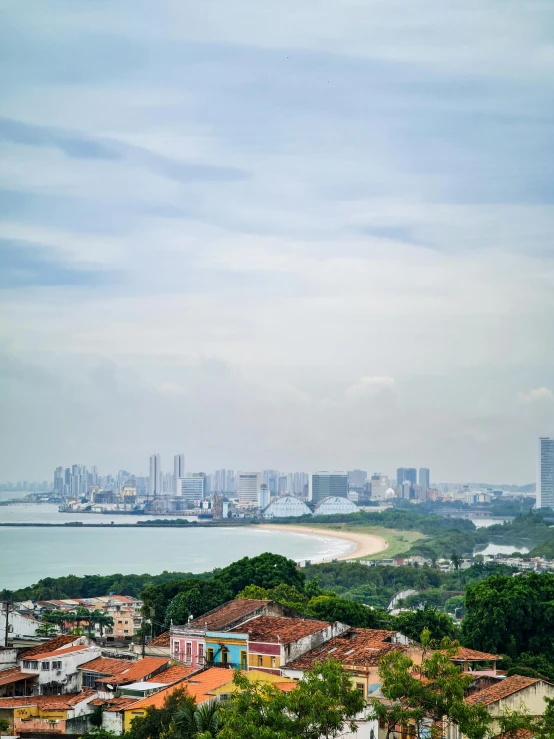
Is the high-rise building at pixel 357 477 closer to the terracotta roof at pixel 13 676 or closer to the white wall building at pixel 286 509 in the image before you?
the white wall building at pixel 286 509

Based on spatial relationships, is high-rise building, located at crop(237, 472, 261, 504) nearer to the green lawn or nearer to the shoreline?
the shoreline

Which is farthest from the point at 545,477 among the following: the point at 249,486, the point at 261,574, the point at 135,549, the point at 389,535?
the point at 261,574

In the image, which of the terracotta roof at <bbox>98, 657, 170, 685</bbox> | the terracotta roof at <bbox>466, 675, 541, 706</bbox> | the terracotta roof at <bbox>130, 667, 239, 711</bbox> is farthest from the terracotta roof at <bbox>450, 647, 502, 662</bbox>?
the terracotta roof at <bbox>98, 657, 170, 685</bbox>

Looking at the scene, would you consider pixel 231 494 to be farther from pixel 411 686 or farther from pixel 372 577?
pixel 411 686

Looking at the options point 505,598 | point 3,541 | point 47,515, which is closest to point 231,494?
point 47,515

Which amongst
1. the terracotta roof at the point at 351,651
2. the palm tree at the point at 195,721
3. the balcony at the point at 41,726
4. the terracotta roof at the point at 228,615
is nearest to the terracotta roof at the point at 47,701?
the balcony at the point at 41,726
